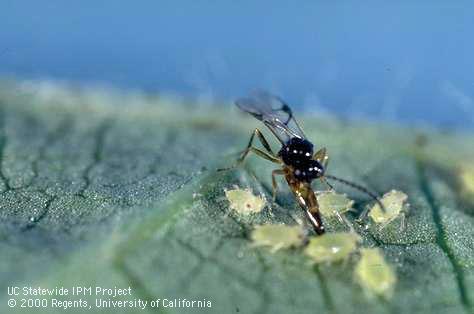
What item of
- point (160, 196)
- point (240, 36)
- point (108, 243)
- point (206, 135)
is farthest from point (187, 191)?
point (240, 36)

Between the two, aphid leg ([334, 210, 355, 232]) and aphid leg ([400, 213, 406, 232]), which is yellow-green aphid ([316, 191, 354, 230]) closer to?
aphid leg ([334, 210, 355, 232])

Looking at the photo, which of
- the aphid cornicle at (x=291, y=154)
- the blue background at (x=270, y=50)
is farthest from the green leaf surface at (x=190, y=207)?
the blue background at (x=270, y=50)

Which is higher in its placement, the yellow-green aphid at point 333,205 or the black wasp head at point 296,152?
the black wasp head at point 296,152

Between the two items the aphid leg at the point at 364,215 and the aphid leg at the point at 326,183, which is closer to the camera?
the aphid leg at the point at 364,215

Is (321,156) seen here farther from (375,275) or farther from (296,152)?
(375,275)

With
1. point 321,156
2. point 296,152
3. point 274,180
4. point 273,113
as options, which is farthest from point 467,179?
point 274,180

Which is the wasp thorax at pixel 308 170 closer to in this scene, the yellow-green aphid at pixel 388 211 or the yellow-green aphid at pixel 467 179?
the yellow-green aphid at pixel 388 211

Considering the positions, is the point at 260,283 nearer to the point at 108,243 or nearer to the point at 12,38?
the point at 108,243
